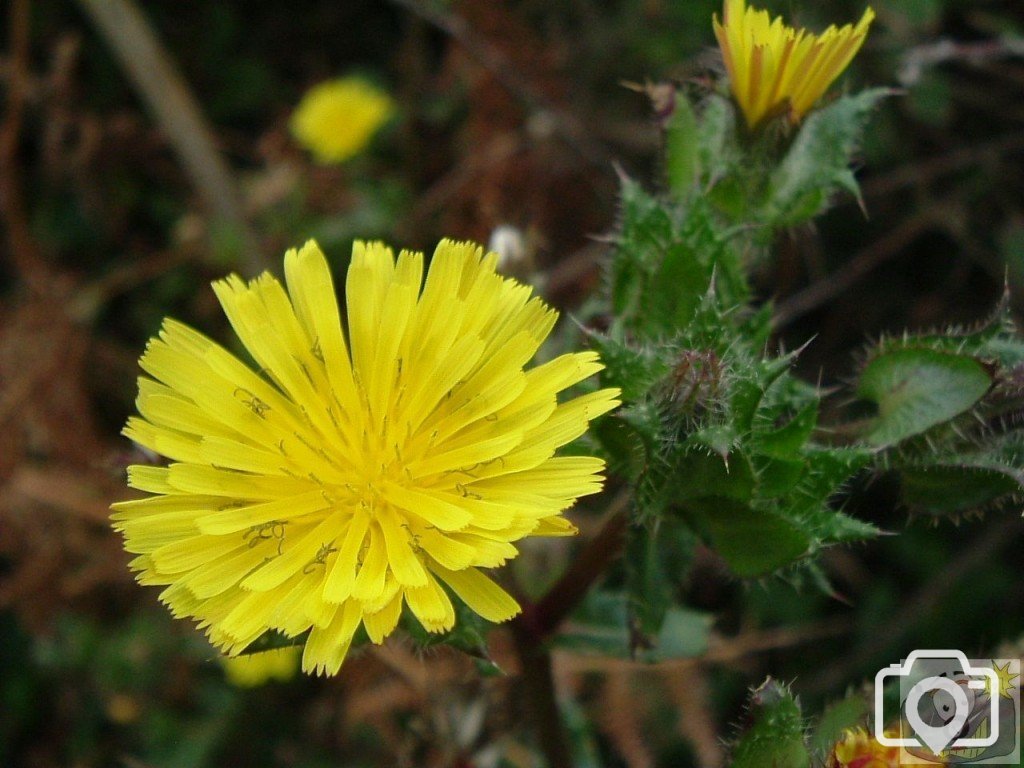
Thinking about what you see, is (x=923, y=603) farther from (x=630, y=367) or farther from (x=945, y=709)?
(x=630, y=367)

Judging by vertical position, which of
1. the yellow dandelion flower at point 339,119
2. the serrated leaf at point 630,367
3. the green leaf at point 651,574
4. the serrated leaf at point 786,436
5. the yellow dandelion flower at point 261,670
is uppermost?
the yellow dandelion flower at point 339,119

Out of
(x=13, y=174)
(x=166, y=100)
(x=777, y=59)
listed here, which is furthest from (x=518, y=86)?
(x=13, y=174)

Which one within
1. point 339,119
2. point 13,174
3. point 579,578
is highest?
point 339,119

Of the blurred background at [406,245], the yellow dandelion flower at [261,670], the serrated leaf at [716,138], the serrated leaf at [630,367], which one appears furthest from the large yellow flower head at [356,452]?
the yellow dandelion flower at [261,670]

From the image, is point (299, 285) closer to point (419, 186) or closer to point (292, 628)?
point (292, 628)

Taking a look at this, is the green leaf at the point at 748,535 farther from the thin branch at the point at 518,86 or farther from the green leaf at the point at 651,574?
the thin branch at the point at 518,86

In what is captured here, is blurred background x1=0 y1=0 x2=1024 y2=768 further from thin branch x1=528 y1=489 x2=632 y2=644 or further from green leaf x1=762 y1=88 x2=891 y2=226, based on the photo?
green leaf x1=762 y1=88 x2=891 y2=226

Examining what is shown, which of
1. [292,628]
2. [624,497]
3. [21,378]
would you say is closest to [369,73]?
[21,378]

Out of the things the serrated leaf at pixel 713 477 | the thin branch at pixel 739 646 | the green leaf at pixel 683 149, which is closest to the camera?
the serrated leaf at pixel 713 477
